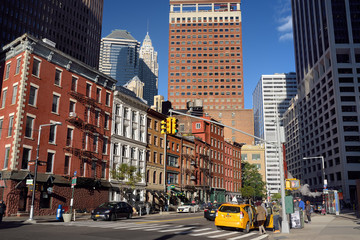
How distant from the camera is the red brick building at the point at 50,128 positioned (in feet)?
106

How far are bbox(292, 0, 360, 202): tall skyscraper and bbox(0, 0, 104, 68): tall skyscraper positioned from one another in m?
81.1

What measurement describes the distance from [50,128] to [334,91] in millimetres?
85657

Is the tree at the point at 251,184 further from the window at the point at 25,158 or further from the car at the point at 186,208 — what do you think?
the window at the point at 25,158

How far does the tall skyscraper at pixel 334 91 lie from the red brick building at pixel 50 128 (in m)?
73.8

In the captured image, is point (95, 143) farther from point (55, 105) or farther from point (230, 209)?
point (230, 209)

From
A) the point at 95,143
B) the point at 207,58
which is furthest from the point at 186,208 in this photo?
the point at 207,58

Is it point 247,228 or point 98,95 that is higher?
point 98,95

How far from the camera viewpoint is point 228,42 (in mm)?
145750

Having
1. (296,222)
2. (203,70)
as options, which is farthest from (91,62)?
(296,222)

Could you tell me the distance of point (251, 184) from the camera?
90812 mm

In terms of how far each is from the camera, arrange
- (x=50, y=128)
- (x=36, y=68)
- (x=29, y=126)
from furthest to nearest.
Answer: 1. (x=50, y=128)
2. (x=36, y=68)
3. (x=29, y=126)

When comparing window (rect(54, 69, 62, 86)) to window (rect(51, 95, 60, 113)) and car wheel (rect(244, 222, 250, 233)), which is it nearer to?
window (rect(51, 95, 60, 113))

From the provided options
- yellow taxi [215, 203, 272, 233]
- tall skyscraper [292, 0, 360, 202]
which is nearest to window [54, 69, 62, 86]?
yellow taxi [215, 203, 272, 233]

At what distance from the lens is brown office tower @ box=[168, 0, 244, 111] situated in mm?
140100
